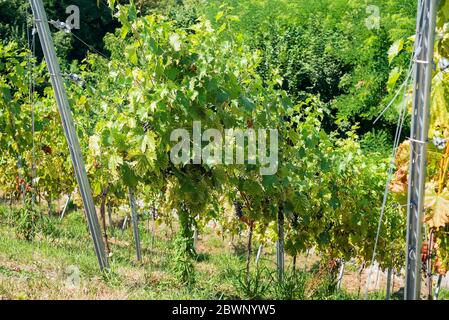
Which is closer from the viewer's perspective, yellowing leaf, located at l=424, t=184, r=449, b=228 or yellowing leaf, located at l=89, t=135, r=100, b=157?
yellowing leaf, located at l=424, t=184, r=449, b=228

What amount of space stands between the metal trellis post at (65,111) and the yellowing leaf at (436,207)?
8.25 ft

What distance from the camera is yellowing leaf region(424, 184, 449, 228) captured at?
3682mm

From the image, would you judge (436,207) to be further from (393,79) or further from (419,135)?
(393,79)

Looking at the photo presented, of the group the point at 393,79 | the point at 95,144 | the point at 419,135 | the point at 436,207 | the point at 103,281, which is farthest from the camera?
the point at 95,144

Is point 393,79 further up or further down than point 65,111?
further up

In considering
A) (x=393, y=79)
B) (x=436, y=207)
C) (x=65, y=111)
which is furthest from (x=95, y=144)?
(x=436, y=207)

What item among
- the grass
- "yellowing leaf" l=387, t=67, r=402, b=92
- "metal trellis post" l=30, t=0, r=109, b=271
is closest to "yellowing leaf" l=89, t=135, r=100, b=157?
"metal trellis post" l=30, t=0, r=109, b=271

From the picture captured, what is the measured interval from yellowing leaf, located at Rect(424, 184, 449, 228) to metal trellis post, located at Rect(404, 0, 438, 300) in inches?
12.9

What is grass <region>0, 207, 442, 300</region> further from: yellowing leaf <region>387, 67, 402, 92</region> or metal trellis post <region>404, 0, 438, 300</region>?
yellowing leaf <region>387, 67, 402, 92</region>

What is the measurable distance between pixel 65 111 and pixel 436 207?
8.85 ft

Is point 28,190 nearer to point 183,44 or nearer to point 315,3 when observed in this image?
point 183,44

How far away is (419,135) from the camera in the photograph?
10.9 feet

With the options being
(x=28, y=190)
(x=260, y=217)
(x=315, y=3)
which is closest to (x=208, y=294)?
(x=260, y=217)

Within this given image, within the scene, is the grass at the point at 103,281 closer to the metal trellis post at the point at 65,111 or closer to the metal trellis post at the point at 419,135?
the metal trellis post at the point at 65,111
